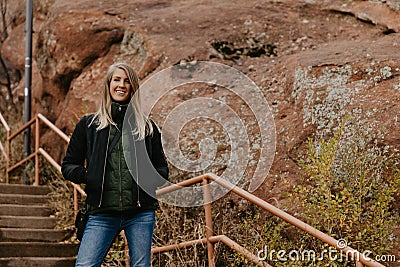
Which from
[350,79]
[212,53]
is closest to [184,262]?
[350,79]

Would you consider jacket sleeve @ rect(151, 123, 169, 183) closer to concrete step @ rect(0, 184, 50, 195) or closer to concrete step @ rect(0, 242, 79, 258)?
concrete step @ rect(0, 242, 79, 258)

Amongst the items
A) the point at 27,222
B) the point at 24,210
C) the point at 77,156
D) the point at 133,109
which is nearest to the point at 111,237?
the point at 77,156

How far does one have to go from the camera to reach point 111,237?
3.81m

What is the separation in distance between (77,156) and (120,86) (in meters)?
0.47

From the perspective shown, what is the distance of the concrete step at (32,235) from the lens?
20.8 feet

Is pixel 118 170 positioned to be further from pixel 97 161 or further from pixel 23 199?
pixel 23 199

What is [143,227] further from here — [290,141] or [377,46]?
[377,46]

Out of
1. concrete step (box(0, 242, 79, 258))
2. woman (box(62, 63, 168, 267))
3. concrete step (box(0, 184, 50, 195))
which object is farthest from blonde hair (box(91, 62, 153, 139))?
concrete step (box(0, 184, 50, 195))

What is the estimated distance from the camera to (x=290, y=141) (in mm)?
5758

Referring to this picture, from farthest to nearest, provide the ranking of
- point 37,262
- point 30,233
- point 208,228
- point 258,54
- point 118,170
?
point 258,54, point 30,233, point 37,262, point 208,228, point 118,170

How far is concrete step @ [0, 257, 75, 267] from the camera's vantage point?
5660mm

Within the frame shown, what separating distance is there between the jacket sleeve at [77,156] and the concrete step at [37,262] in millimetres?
2098

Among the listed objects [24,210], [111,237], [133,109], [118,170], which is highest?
[133,109]

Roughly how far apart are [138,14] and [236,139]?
9.75 feet
